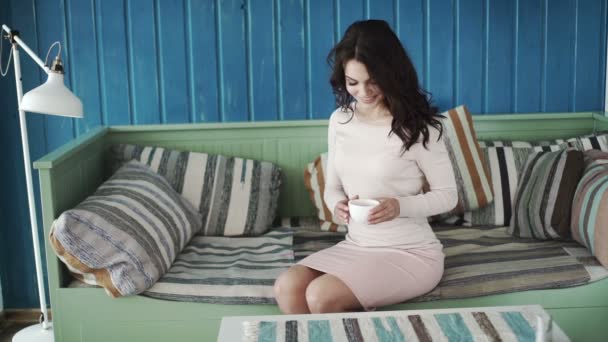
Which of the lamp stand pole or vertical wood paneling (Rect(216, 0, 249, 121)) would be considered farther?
vertical wood paneling (Rect(216, 0, 249, 121))

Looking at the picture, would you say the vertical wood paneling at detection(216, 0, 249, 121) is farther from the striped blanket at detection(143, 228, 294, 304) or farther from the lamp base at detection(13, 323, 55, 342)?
the lamp base at detection(13, 323, 55, 342)

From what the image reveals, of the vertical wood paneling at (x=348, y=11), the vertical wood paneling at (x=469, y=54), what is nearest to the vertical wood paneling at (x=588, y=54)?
the vertical wood paneling at (x=469, y=54)

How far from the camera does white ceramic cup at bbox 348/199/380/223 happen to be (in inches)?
77.5

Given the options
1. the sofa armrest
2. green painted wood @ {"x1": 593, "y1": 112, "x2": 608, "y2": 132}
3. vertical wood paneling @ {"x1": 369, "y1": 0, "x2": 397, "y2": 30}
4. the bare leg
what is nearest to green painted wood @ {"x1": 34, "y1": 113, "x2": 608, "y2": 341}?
the sofa armrest

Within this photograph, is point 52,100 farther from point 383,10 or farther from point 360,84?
point 383,10

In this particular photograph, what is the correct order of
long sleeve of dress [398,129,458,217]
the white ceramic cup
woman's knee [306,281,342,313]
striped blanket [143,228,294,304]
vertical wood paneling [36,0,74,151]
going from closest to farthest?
the white ceramic cup, woman's knee [306,281,342,313], long sleeve of dress [398,129,458,217], striped blanket [143,228,294,304], vertical wood paneling [36,0,74,151]

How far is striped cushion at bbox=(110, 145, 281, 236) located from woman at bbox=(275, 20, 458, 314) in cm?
59

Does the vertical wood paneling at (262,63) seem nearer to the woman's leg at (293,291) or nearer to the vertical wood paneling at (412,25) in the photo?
the vertical wood paneling at (412,25)

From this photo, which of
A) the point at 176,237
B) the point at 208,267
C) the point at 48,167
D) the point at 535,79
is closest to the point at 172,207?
the point at 176,237

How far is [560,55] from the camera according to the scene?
307 centimetres

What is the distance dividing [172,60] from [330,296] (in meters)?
1.35

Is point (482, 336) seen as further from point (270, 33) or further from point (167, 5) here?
point (167, 5)

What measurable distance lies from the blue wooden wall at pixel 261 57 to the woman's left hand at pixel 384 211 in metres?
1.03

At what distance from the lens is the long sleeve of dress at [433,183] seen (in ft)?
7.15
